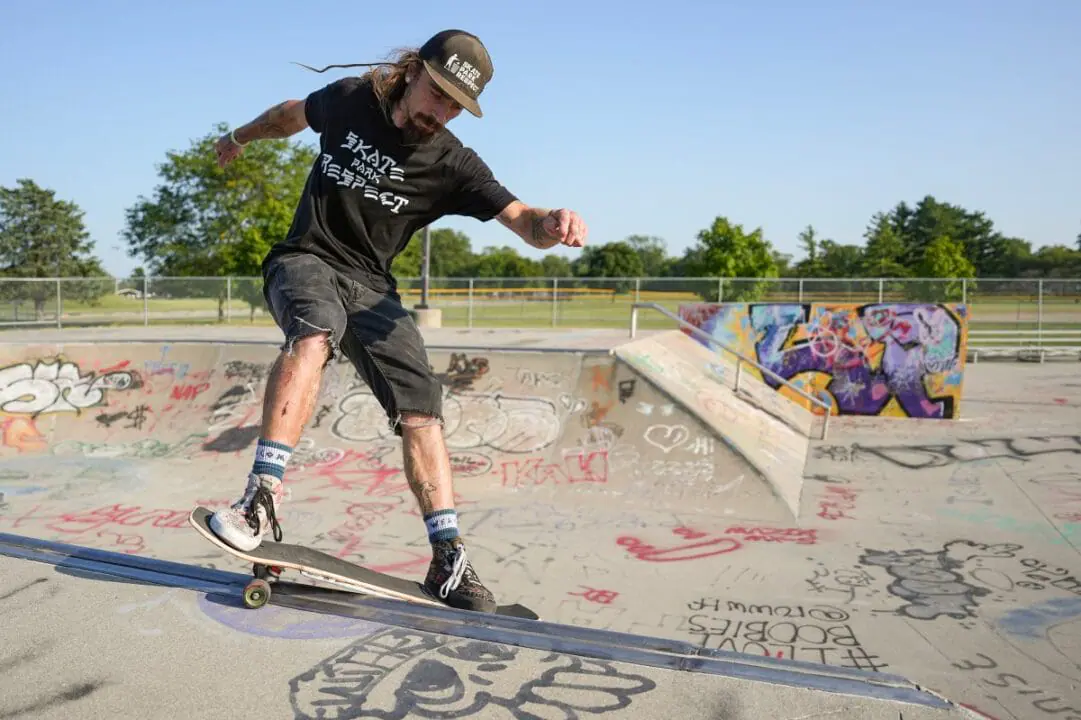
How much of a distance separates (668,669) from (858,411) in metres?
12.7

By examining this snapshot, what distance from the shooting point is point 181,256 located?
36.0m

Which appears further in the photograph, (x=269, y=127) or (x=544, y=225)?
(x=269, y=127)

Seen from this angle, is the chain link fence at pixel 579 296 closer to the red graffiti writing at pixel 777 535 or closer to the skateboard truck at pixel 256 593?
the red graffiti writing at pixel 777 535

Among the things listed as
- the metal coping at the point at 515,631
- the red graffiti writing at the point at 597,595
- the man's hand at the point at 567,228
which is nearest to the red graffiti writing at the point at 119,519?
the red graffiti writing at the point at 597,595

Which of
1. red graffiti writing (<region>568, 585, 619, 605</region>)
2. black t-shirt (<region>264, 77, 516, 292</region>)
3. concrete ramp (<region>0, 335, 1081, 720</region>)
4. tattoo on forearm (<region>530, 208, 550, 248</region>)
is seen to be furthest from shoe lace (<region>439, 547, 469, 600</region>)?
red graffiti writing (<region>568, 585, 619, 605</region>)

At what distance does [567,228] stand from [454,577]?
4.34ft

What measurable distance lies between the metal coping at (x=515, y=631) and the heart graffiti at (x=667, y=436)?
5.54m

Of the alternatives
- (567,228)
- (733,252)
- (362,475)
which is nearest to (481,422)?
(362,475)

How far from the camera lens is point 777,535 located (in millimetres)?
6770

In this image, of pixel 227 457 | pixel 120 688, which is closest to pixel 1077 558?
pixel 120 688

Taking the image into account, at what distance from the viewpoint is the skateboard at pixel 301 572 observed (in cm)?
248

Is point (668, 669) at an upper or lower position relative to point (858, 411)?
upper

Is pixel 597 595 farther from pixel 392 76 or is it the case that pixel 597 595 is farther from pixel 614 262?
pixel 614 262

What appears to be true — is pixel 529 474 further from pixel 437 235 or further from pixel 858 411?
pixel 437 235
